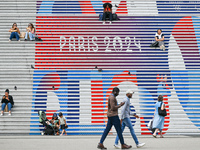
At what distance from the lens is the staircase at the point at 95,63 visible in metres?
15.9

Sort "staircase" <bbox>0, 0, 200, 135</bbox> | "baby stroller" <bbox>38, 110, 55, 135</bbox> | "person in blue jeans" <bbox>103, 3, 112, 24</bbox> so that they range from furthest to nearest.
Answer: "person in blue jeans" <bbox>103, 3, 112, 24</bbox>, "staircase" <bbox>0, 0, 200, 135</bbox>, "baby stroller" <bbox>38, 110, 55, 135</bbox>

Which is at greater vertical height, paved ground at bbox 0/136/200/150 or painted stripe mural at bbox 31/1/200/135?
painted stripe mural at bbox 31/1/200/135

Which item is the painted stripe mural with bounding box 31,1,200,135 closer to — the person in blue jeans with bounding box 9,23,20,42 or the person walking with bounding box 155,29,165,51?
the person walking with bounding box 155,29,165,51

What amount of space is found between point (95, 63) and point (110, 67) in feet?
2.50

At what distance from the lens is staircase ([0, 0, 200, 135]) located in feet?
52.0

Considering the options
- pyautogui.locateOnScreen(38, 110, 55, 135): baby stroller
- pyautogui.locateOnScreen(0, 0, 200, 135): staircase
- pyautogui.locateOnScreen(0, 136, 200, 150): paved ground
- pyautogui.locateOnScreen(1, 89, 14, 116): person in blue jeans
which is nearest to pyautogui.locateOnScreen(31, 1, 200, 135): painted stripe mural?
pyautogui.locateOnScreen(0, 0, 200, 135): staircase

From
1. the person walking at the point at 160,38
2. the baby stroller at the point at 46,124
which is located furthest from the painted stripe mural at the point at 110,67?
the baby stroller at the point at 46,124

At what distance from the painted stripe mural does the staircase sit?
0.14 feet

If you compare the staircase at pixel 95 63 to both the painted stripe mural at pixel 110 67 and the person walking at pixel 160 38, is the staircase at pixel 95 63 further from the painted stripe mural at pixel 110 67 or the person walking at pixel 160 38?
the person walking at pixel 160 38

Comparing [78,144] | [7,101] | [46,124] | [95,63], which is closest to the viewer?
[78,144]

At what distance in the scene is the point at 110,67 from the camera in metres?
17.0

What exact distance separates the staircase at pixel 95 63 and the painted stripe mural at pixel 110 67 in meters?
0.04

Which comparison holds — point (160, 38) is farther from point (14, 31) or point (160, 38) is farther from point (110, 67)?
point (14, 31)

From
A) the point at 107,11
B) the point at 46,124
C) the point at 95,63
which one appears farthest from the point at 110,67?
the point at 46,124
